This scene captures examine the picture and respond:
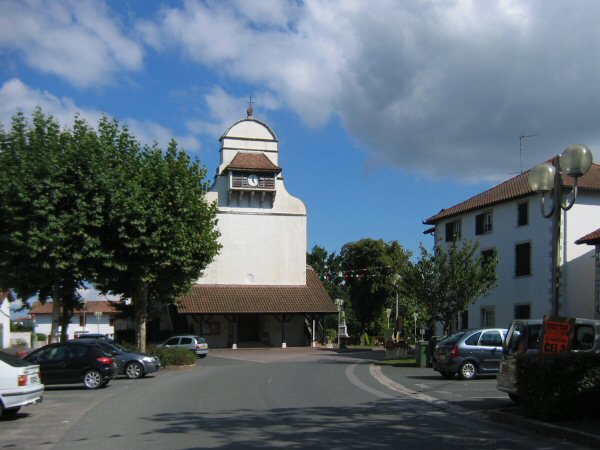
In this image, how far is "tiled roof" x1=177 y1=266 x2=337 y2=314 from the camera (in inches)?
1934

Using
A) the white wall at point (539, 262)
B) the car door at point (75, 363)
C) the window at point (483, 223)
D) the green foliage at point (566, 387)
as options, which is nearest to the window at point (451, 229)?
the window at point (483, 223)

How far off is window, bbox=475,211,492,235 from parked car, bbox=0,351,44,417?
1202 inches

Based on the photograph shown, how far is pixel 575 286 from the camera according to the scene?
113 feet

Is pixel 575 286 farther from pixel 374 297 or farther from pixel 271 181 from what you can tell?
pixel 374 297

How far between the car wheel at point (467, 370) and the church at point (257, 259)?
1121 inches

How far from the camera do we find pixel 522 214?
36.9 m

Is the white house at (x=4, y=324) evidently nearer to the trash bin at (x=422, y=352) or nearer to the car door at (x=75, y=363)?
the trash bin at (x=422, y=352)

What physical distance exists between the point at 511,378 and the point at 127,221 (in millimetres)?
19184

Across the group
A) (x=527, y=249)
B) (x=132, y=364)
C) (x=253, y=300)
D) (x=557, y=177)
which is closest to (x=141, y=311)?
(x=132, y=364)

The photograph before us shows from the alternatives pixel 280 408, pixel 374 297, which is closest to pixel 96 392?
pixel 280 408

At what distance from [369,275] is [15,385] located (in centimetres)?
5468

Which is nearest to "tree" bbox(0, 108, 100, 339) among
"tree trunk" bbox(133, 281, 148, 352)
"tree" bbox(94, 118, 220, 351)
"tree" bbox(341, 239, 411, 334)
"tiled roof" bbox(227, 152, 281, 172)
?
"tree" bbox(94, 118, 220, 351)

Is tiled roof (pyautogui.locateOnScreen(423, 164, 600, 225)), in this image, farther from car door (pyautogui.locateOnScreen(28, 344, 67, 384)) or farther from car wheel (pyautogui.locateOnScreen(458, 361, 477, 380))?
car door (pyautogui.locateOnScreen(28, 344, 67, 384))

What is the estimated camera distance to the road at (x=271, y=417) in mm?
10578
